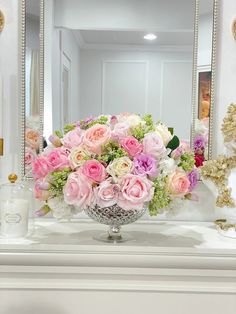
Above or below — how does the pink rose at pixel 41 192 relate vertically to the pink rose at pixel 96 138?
below

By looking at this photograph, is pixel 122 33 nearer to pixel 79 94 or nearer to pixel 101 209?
pixel 79 94

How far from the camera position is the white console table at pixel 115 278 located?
118 centimetres

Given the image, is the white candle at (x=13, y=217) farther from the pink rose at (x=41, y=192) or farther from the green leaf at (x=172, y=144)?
the green leaf at (x=172, y=144)

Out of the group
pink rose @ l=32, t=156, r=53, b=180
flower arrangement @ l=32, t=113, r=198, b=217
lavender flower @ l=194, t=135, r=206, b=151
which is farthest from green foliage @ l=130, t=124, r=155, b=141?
lavender flower @ l=194, t=135, r=206, b=151

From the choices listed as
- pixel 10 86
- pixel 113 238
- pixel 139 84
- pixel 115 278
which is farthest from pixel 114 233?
pixel 10 86

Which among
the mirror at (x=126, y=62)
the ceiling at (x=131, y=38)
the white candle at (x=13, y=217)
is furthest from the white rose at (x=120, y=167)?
the ceiling at (x=131, y=38)

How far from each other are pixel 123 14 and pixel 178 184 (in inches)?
28.4

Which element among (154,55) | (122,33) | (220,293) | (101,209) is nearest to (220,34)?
(154,55)

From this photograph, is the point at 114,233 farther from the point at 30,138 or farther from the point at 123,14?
the point at 123,14

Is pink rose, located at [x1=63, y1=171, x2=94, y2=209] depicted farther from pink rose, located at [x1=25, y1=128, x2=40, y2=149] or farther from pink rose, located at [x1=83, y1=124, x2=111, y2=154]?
pink rose, located at [x1=25, y1=128, x2=40, y2=149]

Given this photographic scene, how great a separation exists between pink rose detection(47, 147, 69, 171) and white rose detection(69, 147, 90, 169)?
22 millimetres

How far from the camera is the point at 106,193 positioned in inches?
45.8

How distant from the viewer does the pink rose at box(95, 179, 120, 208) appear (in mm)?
1162

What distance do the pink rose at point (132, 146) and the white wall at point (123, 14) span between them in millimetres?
566
